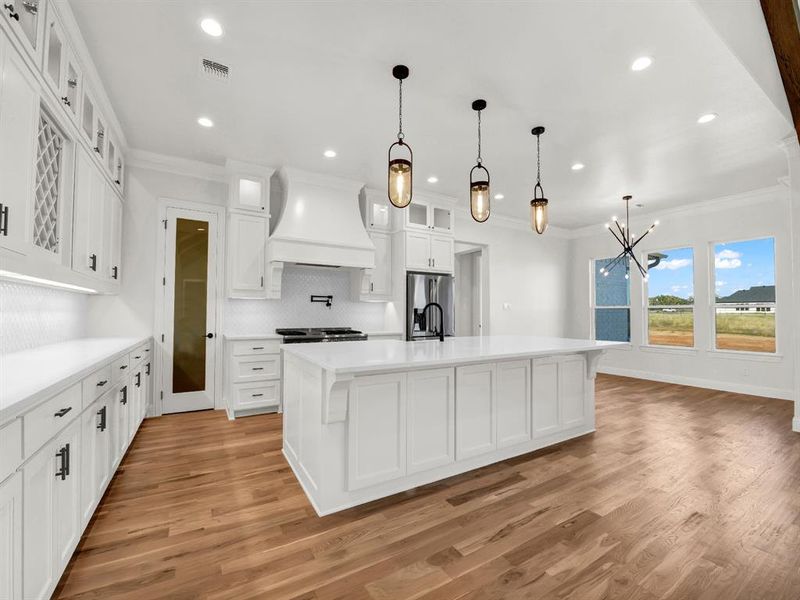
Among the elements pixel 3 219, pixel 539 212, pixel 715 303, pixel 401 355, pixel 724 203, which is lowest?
pixel 401 355

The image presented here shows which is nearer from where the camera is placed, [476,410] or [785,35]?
[785,35]

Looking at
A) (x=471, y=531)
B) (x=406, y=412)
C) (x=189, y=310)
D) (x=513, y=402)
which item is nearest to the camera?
(x=471, y=531)

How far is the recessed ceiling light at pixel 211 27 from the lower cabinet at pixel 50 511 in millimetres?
2341

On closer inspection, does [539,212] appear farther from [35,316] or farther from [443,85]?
[35,316]

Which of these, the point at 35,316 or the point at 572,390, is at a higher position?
the point at 35,316

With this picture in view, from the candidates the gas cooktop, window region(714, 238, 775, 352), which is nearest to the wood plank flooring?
the gas cooktop

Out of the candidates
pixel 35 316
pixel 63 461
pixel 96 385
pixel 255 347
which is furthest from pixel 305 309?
pixel 63 461

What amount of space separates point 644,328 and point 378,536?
6.51 m

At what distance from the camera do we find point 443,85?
9.20 feet

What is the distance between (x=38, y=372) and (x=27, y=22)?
5.49ft

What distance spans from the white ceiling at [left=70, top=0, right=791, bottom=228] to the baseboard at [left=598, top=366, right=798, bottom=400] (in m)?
3.00

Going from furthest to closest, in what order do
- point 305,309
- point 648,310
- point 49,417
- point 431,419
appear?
point 648,310 → point 305,309 → point 431,419 → point 49,417

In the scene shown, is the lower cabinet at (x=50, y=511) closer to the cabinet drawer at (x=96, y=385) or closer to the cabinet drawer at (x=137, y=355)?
the cabinet drawer at (x=96, y=385)

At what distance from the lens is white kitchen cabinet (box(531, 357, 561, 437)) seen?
3104 millimetres
